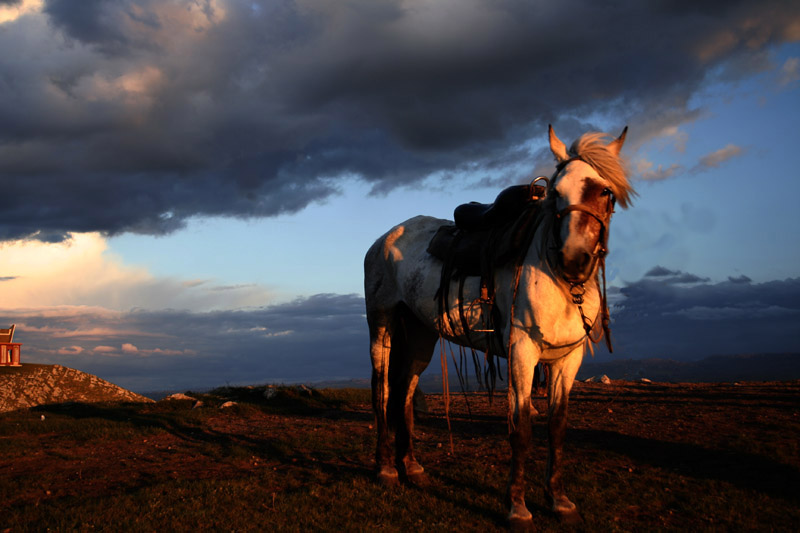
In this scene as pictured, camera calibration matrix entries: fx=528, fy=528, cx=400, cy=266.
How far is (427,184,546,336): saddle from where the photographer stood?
608 centimetres

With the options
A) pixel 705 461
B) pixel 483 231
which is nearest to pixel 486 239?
pixel 483 231

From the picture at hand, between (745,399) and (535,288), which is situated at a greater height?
(535,288)

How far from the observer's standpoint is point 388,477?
7.20m

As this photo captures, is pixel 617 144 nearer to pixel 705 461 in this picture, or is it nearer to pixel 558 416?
pixel 558 416

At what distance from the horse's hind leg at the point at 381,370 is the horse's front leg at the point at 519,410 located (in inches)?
92.6

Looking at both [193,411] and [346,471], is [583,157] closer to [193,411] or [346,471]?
[346,471]

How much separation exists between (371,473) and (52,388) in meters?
17.5

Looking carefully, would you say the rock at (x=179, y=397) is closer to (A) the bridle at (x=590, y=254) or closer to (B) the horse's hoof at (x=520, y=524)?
(B) the horse's hoof at (x=520, y=524)

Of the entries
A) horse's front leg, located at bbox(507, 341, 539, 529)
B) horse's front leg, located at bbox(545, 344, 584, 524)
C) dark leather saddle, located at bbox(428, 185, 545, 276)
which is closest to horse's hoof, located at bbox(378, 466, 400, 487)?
horse's front leg, located at bbox(507, 341, 539, 529)

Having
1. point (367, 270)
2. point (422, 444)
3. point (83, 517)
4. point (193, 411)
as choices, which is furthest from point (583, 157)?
point (193, 411)

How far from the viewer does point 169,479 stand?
25.8 ft

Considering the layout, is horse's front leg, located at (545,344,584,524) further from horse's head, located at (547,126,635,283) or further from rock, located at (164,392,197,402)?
rock, located at (164,392,197,402)

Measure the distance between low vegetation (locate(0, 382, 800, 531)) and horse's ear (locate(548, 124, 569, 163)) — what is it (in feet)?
12.9

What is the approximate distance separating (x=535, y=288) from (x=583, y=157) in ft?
4.93
